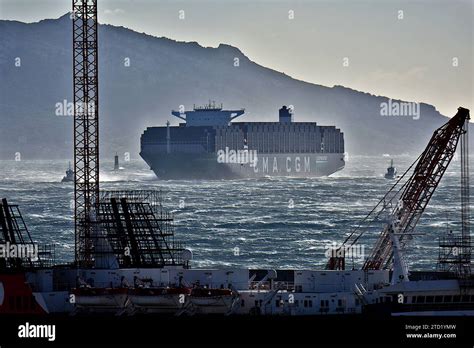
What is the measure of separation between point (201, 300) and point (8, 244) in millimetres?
13172

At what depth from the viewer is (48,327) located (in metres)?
78.6

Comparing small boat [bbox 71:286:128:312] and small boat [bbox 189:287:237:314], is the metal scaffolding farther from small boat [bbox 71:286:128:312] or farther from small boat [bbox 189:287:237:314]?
small boat [bbox 189:287:237:314]

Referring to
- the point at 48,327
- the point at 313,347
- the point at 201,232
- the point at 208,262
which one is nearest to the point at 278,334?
the point at 313,347

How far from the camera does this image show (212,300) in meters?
78.6

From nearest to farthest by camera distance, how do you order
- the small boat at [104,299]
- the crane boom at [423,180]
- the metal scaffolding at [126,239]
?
the small boat at [104,299]
the metal scaffolding at [126,239]
the crane boom at [423,180]

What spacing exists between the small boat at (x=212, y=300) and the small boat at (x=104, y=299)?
3.99 meters

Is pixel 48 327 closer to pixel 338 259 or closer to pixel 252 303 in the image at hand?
pixel 252 303

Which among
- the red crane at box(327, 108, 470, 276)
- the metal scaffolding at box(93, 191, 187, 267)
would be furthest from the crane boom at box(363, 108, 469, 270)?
the metal scaffolding at box(93, 191, 187, 267)

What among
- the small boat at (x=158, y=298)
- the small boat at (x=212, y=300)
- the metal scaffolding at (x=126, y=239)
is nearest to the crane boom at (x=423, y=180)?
the metal scaffolding at (x=126, y=239)

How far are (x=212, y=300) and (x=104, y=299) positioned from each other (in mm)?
6241

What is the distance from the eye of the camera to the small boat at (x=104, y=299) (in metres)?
79.3

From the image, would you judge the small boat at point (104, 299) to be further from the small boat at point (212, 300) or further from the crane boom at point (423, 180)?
the crane boom at point (423, 180)

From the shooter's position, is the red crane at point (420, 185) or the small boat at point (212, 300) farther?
the red crane at point (420, 185)

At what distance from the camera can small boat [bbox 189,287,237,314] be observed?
78625 millimetres
